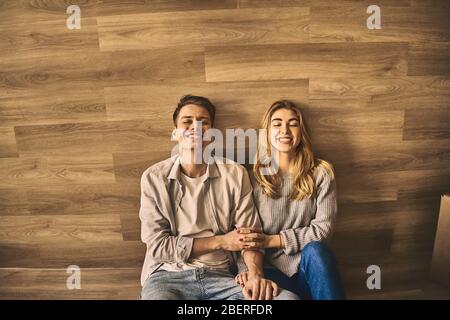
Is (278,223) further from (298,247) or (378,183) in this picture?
(378,183)

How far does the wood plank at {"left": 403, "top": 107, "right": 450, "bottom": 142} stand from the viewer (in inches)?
64.1

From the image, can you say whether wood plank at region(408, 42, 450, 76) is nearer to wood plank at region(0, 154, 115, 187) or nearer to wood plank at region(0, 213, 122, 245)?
wood plank at region(0, 154, 115, 187)

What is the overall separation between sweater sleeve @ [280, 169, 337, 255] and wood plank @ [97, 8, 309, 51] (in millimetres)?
712

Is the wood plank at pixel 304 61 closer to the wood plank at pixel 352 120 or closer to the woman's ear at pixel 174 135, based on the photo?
the wood plank at pixel 352 120

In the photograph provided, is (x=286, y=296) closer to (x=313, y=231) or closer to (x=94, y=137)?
(x=313, y=231)

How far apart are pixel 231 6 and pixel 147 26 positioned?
0.42 m

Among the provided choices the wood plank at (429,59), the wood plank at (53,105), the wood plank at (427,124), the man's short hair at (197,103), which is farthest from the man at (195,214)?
the wood plank at (429,59)

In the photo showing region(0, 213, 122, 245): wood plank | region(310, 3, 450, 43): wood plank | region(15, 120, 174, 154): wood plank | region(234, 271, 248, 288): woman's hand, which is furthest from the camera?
Result: region(0, 213, 122, 245): wood plank

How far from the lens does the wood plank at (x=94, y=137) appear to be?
64.7 inches

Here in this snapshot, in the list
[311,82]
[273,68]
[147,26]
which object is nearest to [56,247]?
[147,26]

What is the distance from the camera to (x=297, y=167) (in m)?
1.56

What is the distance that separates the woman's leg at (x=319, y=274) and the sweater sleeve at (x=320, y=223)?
47 mm

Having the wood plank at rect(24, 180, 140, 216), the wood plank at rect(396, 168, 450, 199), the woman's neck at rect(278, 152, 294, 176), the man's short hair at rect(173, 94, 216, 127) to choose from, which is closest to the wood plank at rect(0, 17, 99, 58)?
the man's short hair at rect(173, 94, 216, 127)

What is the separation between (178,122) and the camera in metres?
1.54
